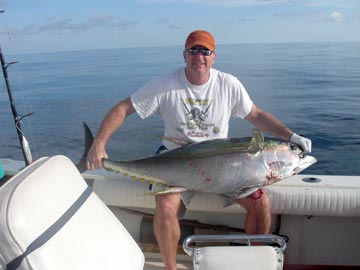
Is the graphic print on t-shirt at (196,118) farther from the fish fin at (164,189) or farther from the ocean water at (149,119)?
the ocean water at (149,119)

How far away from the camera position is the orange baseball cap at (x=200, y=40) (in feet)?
8.86

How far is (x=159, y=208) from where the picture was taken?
Answer: 2.54 m

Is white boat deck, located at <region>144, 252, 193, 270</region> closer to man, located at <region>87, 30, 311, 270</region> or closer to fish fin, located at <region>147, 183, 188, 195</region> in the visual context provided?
man, located at <region>87, 30, 311, 270</region>

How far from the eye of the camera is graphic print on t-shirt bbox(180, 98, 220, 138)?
2.77m

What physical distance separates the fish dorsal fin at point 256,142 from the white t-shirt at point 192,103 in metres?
0.42

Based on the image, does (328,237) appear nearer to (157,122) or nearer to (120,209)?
(120,209)

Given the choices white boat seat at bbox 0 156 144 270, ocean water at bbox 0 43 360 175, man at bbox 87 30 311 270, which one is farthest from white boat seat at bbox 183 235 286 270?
ocean water at bbox 0 43 360 175

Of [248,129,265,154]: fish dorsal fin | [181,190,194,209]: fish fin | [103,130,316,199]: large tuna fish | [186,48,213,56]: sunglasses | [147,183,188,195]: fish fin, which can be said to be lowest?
[181,190,194,209]: fish fin

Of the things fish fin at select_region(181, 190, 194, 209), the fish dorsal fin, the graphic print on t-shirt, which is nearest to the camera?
the fish dorsal fin

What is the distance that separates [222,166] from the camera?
96.8 inches

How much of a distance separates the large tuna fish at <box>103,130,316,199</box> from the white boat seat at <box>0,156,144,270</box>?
796 millimetres

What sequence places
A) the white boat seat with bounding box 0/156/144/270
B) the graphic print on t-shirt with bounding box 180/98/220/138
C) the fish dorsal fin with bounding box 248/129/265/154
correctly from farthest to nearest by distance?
1. the graphic print on t-shirt with bounding box 180/98/220/138
2. the fish dorsal fin with bounding box 248/129/265/154
3. the white boat seat with bounding box 0/156/144/270

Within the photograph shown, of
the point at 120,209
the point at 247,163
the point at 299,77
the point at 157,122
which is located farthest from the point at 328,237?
the point at 299,77

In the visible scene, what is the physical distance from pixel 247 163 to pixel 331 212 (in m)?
0.71
